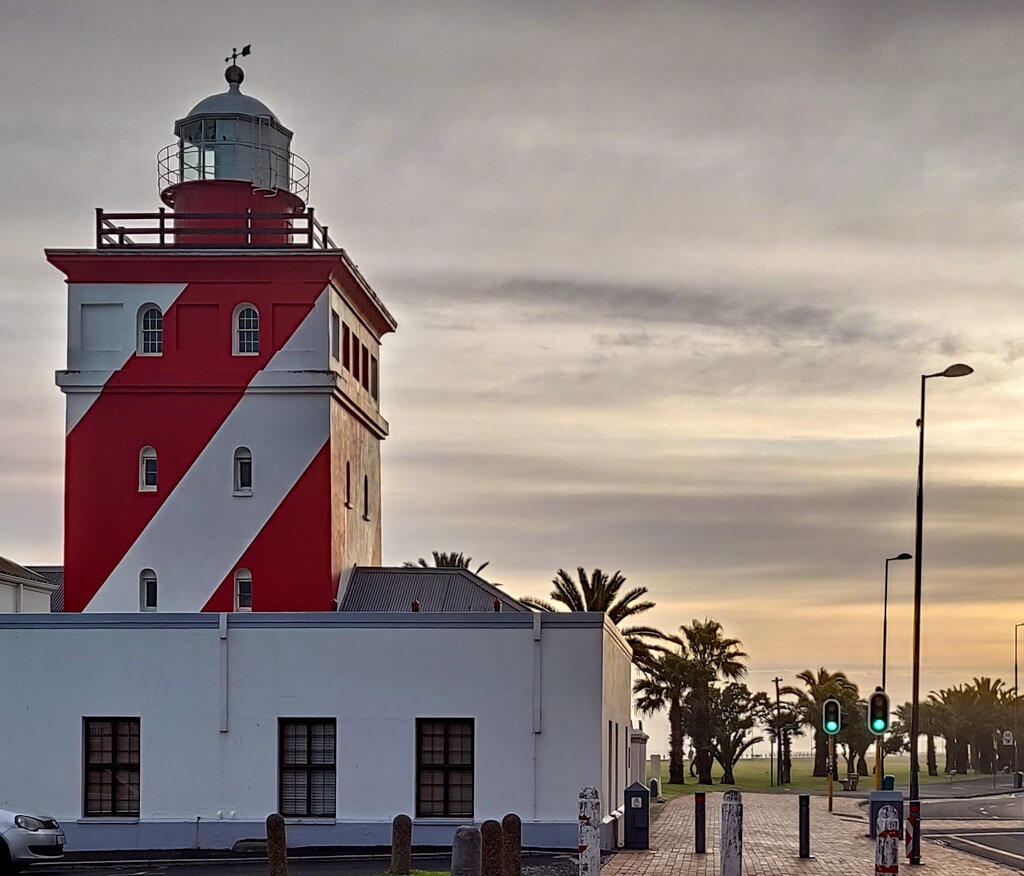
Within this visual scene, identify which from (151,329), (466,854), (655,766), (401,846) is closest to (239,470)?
(151,329)

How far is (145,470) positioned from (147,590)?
9.22 feet

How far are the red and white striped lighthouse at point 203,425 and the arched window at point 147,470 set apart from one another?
0.03 meters

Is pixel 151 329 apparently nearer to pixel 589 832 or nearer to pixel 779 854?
pixel 779 854

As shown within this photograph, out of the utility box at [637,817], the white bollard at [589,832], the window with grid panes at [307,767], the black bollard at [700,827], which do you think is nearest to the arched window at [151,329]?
the window with grid panes at [307,767]

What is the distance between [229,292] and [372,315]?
5.55 meters

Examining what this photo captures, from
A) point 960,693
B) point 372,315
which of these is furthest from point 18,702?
point 960,693

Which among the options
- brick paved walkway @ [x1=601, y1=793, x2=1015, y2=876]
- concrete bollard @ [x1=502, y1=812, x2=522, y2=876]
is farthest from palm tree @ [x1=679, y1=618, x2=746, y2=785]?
concrete bollard @ [x1=502, y1=812, x2=522, y2=876]

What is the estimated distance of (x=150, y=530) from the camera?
37.0 m

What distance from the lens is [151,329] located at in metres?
37.6

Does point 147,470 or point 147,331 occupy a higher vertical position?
point 147,331

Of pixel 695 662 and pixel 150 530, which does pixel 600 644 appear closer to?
pixel 150 530

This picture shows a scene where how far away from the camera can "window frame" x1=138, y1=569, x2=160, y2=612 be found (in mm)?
36781

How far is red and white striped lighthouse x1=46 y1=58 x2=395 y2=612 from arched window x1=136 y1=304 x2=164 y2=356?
0.11ft

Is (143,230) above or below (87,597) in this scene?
above
